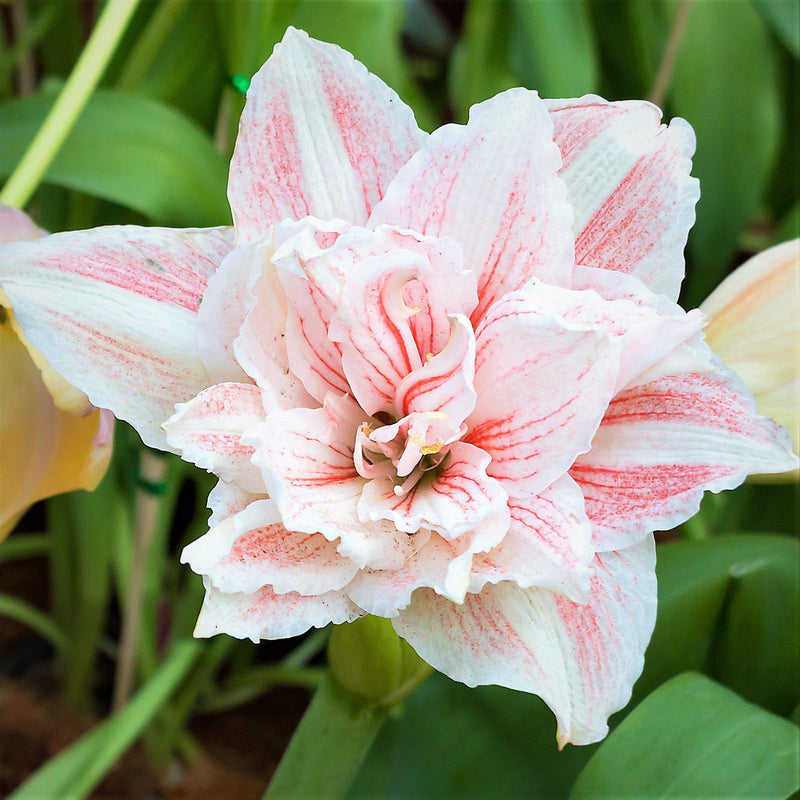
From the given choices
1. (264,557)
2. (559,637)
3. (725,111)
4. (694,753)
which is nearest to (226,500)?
(264,557)

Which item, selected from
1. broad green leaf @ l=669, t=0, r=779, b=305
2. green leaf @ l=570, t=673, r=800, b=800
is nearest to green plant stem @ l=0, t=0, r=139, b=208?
green leaf @ l=570, t=673, r=800, b=800

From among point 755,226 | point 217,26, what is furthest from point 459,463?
point 755,226

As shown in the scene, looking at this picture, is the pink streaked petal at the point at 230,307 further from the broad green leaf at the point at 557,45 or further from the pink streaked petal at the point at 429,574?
the broad green leaf at the point at 557,45

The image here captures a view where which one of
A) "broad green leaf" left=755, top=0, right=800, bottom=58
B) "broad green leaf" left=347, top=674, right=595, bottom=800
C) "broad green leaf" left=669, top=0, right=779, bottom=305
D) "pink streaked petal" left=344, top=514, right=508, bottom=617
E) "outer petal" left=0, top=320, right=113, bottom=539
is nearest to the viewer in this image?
"pink streaked petal" left=344, top=514, right=508, bottom=617

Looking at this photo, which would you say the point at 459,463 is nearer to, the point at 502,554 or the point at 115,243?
the point at 502,554

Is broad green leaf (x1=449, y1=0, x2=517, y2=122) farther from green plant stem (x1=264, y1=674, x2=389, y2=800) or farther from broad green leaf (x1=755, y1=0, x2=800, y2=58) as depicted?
green plant stem (x1=264, y1=674, x2=389, y2=800)

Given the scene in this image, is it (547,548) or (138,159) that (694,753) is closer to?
(547,548)
